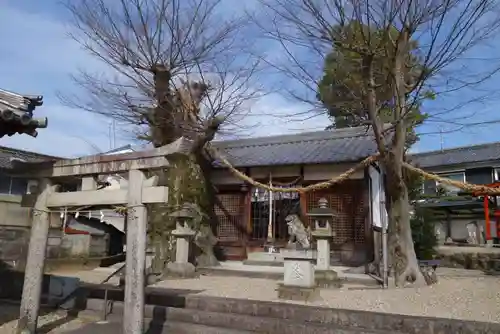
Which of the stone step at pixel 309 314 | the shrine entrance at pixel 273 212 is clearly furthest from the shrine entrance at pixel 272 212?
the stone step at pixel 309 314

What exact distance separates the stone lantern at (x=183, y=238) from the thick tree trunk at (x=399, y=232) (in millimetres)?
6046

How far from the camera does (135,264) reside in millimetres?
6281

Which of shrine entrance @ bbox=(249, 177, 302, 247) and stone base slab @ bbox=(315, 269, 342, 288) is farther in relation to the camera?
shrine entrance @ bbox=(249, 177, 302, 247)

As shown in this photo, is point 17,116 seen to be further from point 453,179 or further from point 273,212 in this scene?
point 453,179

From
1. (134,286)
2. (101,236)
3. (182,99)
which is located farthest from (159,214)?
(134,286)

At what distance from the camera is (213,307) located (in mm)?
7949

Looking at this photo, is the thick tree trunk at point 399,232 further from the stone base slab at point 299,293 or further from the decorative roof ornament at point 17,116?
the decorative roof ornament at point 17,116

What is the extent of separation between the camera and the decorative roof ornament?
5.89 meters

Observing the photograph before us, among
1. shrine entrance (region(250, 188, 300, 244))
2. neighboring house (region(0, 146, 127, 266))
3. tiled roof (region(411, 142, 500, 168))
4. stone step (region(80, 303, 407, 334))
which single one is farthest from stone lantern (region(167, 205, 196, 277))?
tiled roof (region(411, 142, 500, 168))

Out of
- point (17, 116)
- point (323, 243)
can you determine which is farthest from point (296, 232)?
point (17, 116)

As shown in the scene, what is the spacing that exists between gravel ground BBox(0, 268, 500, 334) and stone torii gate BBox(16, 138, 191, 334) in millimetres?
1085

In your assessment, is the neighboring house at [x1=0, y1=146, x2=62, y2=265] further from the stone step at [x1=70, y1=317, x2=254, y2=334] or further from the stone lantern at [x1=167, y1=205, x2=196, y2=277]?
the stone step at [x1=70, y1=317, x2=254, y2=334]

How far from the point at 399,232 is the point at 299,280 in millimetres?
3718

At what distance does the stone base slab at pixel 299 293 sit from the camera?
28.2 feet
